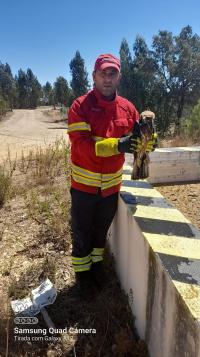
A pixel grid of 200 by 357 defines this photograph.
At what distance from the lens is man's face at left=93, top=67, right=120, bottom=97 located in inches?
96.7

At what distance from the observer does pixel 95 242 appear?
288 centimetres

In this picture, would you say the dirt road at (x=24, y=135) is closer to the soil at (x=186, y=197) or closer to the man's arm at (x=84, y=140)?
the soil at (x=186, y=197)

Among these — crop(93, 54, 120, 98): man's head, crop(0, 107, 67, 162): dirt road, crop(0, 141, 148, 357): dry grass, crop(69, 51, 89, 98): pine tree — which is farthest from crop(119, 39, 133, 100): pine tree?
crop(93, 54, 120, 98): man's head

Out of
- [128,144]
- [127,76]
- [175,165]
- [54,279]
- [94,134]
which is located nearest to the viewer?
[128,144]

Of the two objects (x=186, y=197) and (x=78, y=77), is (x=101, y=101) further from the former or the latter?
(x=78, y=77)

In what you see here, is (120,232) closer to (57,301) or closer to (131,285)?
(131,285)

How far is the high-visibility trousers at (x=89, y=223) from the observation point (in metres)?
2.64

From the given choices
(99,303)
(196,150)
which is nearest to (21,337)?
(99,303)

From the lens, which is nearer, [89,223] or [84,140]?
[84,140]

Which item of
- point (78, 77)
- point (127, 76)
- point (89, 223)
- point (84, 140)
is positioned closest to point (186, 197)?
point (89, 223)

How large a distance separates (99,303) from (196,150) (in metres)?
2.60

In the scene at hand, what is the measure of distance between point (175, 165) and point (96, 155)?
2.34 m

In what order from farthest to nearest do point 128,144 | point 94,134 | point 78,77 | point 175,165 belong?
point 78,77 → point 175,165 → point 94,134 → point 128,144

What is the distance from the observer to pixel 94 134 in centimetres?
250
